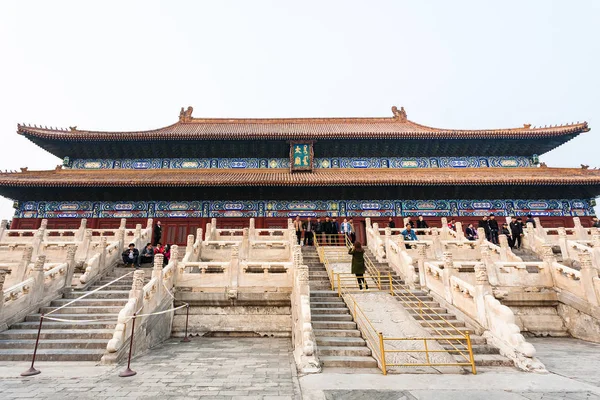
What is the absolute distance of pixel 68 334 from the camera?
7172 millimetres

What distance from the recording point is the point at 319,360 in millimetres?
5941

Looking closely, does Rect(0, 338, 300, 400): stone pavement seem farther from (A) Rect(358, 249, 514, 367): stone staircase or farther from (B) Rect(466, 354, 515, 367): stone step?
(B) Rect(466, 354, 515, 367): stone step

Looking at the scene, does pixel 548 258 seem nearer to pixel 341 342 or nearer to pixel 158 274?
pixel 341 342

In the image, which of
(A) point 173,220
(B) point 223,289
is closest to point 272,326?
(B) point 223,289

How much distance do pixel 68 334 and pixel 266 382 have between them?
16.8 feet

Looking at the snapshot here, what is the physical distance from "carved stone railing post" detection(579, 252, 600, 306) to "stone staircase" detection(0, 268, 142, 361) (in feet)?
39.5

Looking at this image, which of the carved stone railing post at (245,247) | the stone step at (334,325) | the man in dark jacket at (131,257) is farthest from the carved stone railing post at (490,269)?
the man in dark jacket at (131,257)

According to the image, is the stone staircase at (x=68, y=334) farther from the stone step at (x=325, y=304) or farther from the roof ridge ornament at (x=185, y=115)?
the roof ridge ornament at (x=185, y=115)

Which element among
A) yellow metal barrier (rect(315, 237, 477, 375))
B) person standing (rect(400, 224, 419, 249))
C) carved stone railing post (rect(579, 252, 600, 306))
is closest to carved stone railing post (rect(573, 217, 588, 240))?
carved stone railing post (rect(579, 252, 600, 306))

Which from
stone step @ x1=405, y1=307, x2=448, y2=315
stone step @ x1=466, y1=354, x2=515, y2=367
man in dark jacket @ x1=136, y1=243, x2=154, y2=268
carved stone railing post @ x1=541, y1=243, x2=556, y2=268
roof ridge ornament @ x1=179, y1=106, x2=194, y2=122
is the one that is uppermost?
roof ridge ornament @ x1=179, y1=106, x2=194, y2=122

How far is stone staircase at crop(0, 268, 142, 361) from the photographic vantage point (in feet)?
21.2

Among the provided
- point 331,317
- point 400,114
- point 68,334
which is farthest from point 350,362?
point 400,114

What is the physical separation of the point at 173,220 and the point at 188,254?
933cm

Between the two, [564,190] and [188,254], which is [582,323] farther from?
[564,190]
